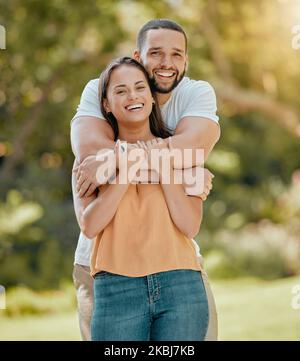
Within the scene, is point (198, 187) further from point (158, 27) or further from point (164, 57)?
point (158, 27)

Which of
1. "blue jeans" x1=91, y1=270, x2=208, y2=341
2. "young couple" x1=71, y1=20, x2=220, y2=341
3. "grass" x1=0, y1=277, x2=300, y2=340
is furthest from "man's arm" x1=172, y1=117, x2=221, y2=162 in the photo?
"grass" x1=0, y1=277, x2=300, y2=340

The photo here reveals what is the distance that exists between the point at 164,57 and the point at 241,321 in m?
5.43

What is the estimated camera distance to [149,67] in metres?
3.01

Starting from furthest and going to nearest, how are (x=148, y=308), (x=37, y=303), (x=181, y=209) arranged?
(x=37, y=303) → (x=181, y=209) → (x=148, y=308)

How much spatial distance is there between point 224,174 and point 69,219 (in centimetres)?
424

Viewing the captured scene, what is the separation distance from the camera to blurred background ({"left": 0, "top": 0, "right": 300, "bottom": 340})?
11.8 metres

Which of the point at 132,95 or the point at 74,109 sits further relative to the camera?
the point at 74,109

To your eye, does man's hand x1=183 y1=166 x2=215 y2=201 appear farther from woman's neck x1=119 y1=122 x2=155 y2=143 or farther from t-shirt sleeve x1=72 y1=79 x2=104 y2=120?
t-shirt sleeve x1=72 y1=79 x2=104 y2=120

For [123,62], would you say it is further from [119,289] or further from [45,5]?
[45,5]

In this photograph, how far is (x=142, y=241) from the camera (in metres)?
2.60

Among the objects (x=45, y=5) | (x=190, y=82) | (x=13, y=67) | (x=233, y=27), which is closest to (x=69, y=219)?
(x=13, y=67)

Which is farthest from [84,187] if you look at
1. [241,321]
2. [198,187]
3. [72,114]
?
[72,114]

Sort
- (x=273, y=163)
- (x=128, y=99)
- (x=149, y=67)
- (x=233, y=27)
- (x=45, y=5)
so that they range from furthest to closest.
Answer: (x=273, y=163)
(x=233, y=27)
(x=45, y=5)
(x=149, y=67)
(x=128, y=99)

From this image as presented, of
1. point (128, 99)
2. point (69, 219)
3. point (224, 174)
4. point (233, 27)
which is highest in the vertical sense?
point (233, 27)
